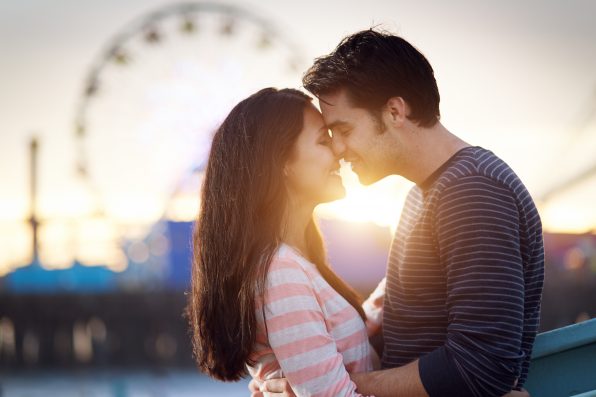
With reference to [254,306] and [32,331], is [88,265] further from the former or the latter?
[254,306]

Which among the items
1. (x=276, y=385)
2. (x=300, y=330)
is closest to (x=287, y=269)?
(x=300, y=330)

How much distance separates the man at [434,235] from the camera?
2578mm

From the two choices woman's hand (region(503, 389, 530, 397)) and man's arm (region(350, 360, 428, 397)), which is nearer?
man's arm (region(350, 360, 428, 397))

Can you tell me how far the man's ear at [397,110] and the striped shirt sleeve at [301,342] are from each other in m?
0.60

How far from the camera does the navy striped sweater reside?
2.57 m

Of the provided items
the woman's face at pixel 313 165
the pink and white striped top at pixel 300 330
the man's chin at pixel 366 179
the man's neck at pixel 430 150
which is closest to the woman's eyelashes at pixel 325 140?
the woman's face at pixel 313 165

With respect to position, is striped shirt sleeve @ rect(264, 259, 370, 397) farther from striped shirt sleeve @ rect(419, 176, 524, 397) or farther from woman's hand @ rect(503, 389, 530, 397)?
woman's hand @ rect(503, 389, 530, 397)

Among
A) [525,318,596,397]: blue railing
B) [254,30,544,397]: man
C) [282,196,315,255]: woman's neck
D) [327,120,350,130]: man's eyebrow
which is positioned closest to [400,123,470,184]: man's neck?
[254,30,544,397]: man

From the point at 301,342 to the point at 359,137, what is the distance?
70 cm

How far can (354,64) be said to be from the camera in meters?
3.00

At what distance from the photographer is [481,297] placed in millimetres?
2562

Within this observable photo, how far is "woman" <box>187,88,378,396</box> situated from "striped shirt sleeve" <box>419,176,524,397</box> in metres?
0.33

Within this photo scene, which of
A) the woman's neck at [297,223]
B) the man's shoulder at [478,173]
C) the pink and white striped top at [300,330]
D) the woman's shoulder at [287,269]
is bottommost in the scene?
the pink and white striped top at [300,330]

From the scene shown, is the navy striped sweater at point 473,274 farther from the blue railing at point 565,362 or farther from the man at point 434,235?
the blue railing at point 565,362
